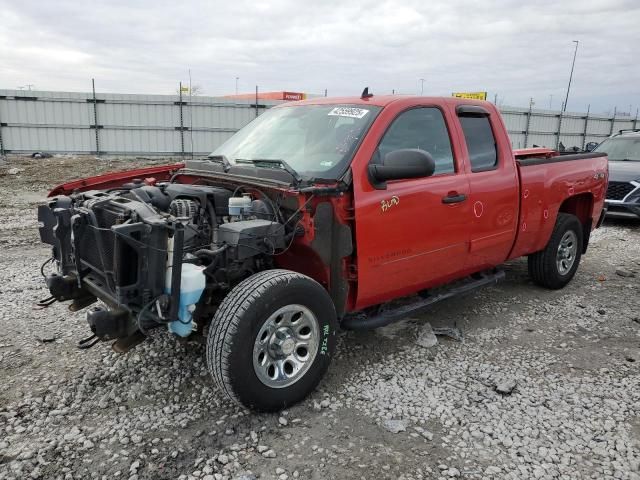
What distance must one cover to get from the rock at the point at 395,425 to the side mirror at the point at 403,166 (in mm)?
1544

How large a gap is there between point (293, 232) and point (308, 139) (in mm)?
874

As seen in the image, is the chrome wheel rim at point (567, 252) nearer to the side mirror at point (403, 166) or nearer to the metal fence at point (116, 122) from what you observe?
the side mirror at point (403, 166)

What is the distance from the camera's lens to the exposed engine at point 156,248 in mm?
2793

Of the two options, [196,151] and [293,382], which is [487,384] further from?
[196,151]

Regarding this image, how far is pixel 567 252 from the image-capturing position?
584cm

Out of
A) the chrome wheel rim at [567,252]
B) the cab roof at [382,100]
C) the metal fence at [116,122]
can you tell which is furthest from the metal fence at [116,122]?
the cab roof at [382,100]

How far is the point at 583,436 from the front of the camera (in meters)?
3.01

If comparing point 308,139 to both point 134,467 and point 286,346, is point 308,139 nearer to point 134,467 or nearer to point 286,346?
point 286,346

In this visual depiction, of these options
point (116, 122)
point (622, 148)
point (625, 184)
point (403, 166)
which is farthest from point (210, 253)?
point (116, 122)

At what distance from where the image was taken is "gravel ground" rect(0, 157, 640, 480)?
273cm

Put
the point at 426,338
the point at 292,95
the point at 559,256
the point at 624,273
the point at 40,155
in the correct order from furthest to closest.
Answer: the point at 292,95
the point at 40,155
the point at 624,273
the point at 559,256
the point at 426,338

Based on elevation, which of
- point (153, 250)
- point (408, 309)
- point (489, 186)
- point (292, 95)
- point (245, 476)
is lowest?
point (245, 476)

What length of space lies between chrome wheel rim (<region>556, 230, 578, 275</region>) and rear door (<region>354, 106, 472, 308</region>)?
2019 millimetres

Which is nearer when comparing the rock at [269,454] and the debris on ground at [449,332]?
the rock at [269,454]
